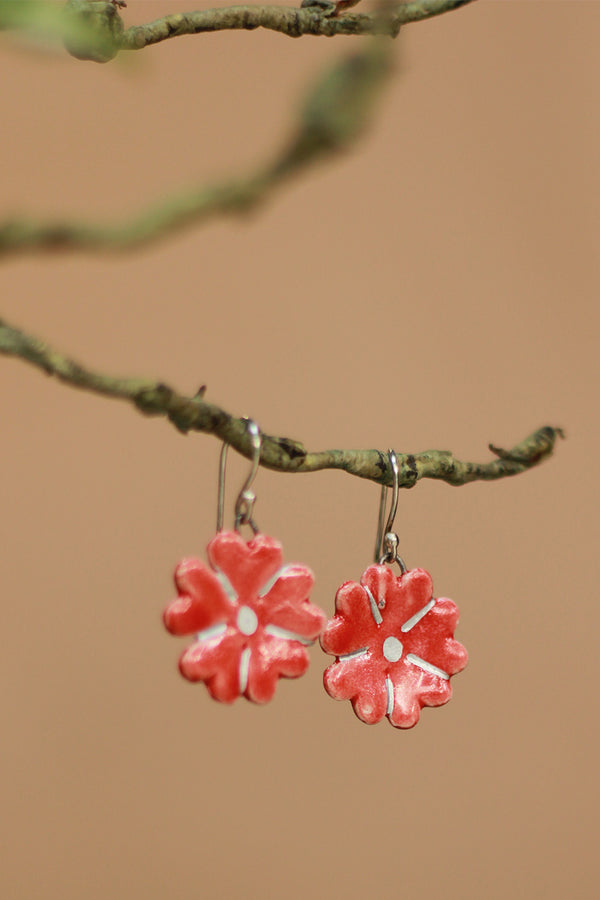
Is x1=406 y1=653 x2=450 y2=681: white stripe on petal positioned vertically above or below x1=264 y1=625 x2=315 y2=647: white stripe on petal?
above

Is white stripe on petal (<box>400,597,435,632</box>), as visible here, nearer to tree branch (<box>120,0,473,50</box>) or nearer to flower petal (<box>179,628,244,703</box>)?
flower petal (<box>179,628,244,703</box>)

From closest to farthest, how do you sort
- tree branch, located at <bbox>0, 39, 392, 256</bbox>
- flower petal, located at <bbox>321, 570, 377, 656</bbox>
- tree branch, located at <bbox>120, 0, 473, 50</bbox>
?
tree branch, located at <bbox>0, 39, 392, 256</bbox> → tree branch, located at <bbox>120, 0, 473, 50</bbox> → flower petal, located at <bbox>321, 570, 377, 656</bbox>

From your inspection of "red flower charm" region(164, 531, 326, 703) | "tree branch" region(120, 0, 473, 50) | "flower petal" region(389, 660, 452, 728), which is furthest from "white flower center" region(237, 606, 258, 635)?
"tree branch" region(120, 0, 473, 50)

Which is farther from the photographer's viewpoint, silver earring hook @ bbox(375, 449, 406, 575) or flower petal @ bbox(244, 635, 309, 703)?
silver earring hook @ bbox(375, 449, 406, 575)

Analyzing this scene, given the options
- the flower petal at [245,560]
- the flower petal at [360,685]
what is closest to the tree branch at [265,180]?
the flower petal at [245,560]

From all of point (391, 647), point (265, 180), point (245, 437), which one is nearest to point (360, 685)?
point (391, 647)

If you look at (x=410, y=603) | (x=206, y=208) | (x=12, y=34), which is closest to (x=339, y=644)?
(x=410, y=603)

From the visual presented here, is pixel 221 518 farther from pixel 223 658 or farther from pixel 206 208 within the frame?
pixel 206 208

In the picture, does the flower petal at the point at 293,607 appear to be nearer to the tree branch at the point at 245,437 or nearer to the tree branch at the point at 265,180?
the tree branch at the point at 245,437
